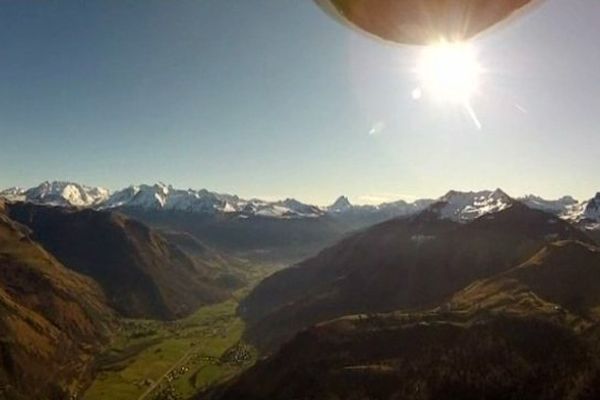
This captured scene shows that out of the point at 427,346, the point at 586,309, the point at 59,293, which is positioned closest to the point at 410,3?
the point at 427,346

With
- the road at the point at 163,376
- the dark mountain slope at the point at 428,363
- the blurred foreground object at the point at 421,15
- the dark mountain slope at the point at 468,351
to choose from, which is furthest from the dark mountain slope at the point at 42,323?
the blurred foreground object at the point at 421,15

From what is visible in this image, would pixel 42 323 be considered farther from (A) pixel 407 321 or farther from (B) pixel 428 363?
(B) pixel 428 363

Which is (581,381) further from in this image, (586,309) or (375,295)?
(375,295)

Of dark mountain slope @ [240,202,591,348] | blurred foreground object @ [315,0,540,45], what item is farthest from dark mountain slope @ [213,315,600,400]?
blurred foreground object @ [315,0,540,45]

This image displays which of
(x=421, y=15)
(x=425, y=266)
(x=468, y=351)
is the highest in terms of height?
(x=425, y=266)

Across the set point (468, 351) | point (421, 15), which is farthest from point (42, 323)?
point (421, 15)

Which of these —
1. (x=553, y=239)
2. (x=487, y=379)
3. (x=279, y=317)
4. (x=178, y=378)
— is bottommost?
(x=178, y=378)
